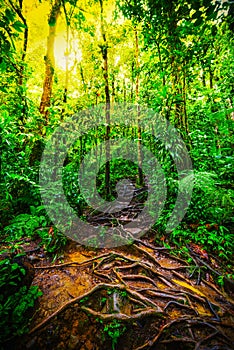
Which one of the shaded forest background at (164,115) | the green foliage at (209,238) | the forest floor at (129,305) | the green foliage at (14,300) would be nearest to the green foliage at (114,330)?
the forest floor at (129,305)

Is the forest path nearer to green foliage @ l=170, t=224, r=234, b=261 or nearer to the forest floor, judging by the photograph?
the forest floor

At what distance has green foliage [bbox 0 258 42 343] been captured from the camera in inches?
91.9

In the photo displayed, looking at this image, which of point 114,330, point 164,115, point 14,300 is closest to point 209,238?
point 114,330

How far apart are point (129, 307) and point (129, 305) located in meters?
0.04

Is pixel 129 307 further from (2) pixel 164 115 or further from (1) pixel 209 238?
(2) pixel 164 115

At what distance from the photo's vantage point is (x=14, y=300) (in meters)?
2.57

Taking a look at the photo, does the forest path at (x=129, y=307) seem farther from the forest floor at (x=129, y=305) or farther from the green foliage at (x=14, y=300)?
the green foliage at (x=14, y=300)

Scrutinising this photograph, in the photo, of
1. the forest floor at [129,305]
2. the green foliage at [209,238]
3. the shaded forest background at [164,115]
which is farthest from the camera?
the green foliage at [209,238]

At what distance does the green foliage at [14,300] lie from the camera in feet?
7.66

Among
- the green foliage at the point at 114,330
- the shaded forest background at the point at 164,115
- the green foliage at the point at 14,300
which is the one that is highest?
the shaded forest background at the point at 164,115

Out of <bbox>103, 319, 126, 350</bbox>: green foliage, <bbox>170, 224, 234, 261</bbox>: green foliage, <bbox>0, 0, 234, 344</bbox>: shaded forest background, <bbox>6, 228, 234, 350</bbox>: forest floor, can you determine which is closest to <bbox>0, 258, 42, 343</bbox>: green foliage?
<bbox>6, 228, 234, 350</bbox>: forest floor

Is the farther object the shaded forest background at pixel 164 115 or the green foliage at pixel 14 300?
the shaded forest background at pixel 164 115

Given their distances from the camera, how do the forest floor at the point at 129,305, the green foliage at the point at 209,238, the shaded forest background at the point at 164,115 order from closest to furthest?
the forest floor at the point at 129,305, the shaded forest background at the point at 164,115, the green foliage at the point at 209,238

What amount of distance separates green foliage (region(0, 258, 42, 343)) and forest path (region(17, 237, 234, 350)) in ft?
0.47
